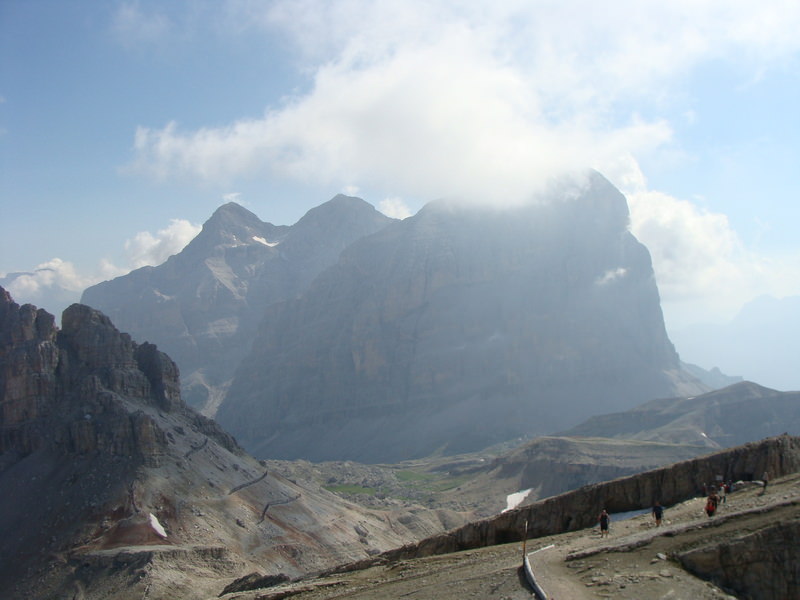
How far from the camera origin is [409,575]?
3725cm

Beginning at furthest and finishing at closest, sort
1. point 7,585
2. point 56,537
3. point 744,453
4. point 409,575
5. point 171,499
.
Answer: point 171,499, point 56,537, point 7,585, point 744,453, point 409,575

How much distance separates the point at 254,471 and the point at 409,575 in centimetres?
8323

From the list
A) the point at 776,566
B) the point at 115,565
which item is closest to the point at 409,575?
the point at 776,566

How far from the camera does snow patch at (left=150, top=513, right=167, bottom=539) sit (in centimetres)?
Result: 8331

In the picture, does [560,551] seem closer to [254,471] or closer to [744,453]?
[744,453]

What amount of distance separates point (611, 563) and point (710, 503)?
20.8 feet

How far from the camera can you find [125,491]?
3482 inches

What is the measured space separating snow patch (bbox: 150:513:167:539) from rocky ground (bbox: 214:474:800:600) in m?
50.5

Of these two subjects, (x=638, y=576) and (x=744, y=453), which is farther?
(x=744, y=453)

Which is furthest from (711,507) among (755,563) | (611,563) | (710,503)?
(611,563)

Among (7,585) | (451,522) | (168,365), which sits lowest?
(451,522)

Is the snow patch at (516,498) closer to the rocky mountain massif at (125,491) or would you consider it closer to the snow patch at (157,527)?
the rocky mountain massif at (125,491)

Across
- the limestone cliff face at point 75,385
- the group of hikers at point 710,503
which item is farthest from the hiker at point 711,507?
the limestone cliff face at point 75,385

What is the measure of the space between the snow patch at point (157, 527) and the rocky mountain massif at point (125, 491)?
175 mm
